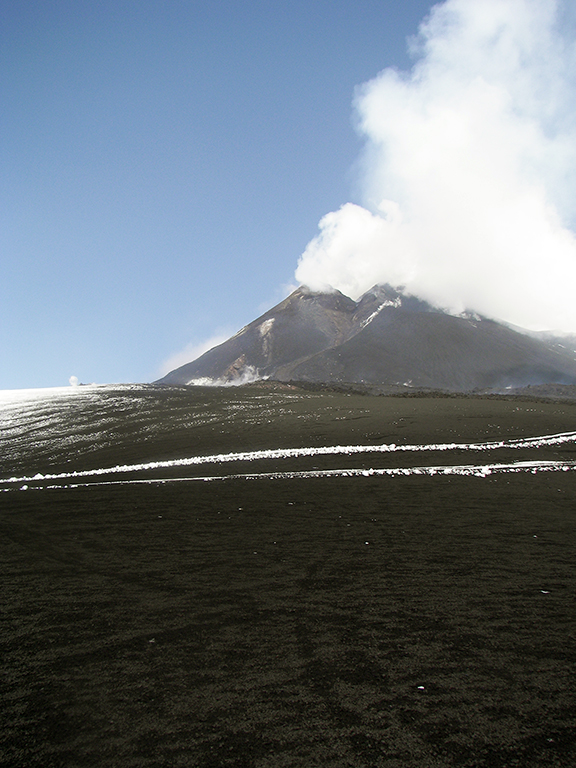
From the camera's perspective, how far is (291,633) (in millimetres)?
4340

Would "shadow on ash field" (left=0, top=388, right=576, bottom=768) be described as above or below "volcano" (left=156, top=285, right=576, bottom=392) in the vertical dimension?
below

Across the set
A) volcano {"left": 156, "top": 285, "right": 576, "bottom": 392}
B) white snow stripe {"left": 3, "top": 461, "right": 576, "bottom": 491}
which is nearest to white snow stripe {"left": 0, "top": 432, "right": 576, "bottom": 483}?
white snow stripe {"left": 3, "top": 461, "right": 576, "bottom": 491}

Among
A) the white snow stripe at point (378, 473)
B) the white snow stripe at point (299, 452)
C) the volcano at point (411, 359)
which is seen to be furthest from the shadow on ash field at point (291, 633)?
the volcano at point (411, 359)

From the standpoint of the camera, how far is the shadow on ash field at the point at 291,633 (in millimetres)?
2951

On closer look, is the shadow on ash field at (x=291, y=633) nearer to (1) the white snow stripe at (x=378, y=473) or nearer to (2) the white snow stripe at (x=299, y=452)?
(1) the white snow stripe at (x=378, y=473)

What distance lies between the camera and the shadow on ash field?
2951 millimetres

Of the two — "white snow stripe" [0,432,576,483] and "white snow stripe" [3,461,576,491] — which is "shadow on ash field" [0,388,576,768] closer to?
"white snow stripe" [3,461,576,491]

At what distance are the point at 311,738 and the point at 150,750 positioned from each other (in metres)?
1.00

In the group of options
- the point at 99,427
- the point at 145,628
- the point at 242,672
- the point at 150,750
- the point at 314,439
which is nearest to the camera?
the point at 150,750

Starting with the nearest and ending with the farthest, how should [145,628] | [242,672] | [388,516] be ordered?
[242,672] < [145,628] < [388,516]

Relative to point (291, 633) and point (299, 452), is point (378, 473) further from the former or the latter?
point (291, 633)

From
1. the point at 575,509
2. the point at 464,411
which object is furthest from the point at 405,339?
the point at 575,509

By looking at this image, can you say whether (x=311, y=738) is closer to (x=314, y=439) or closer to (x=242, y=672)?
(x=242, y=672)

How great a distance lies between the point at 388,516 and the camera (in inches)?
365
